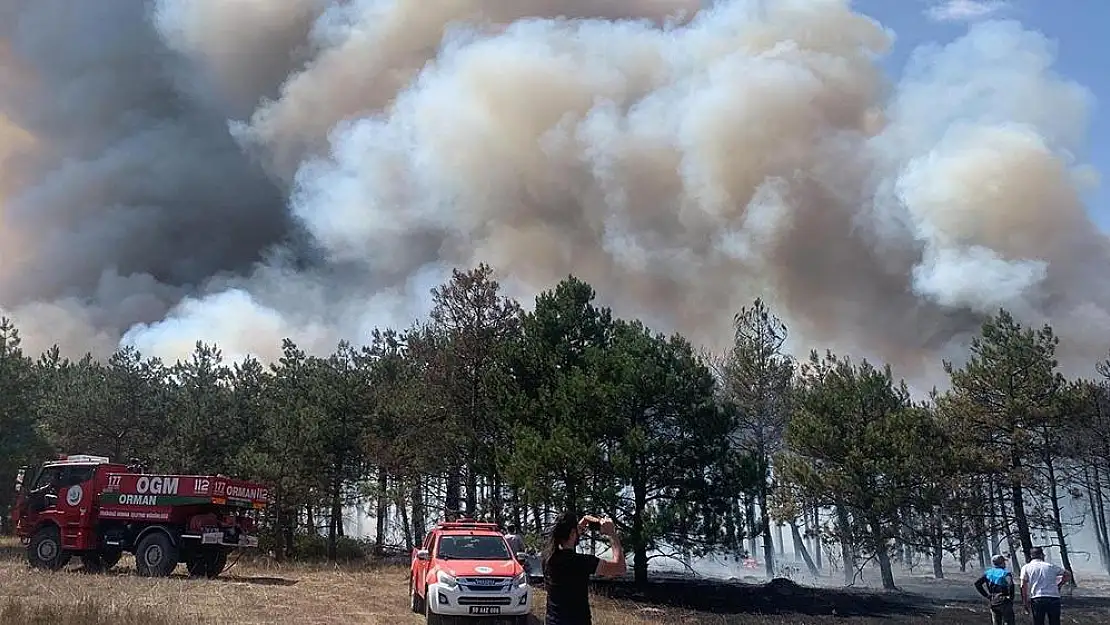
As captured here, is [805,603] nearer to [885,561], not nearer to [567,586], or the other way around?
[885,561]

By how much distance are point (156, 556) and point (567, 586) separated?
18172 millimetres

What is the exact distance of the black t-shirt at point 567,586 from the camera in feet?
20.0

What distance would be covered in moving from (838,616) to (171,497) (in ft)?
59.7

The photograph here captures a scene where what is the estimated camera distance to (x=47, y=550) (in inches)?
830

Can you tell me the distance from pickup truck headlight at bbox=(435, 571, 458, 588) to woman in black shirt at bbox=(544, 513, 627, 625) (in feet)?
28.0

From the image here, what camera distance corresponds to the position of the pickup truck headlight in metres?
14.2

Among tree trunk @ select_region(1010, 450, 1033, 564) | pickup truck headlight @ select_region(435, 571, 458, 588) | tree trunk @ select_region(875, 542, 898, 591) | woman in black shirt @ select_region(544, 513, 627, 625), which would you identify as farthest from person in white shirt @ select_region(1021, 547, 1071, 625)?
tree trunk @ select_region(1010, 450, 1033, 564)

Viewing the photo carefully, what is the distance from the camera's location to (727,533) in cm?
2464

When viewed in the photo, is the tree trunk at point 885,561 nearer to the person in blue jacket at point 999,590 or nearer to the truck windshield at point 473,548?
the person in blue jacket at point 999,590

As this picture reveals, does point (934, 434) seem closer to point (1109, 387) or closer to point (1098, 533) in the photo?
point (1109, 387)

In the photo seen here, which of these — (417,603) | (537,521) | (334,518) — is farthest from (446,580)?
(334,518)

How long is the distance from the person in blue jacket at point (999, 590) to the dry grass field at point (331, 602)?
6.82 m

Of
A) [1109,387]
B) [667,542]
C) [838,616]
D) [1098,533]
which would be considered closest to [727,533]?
[667,542]

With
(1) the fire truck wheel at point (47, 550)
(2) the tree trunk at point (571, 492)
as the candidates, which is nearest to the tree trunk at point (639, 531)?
(2) the tree trunk at point (571, 492)
